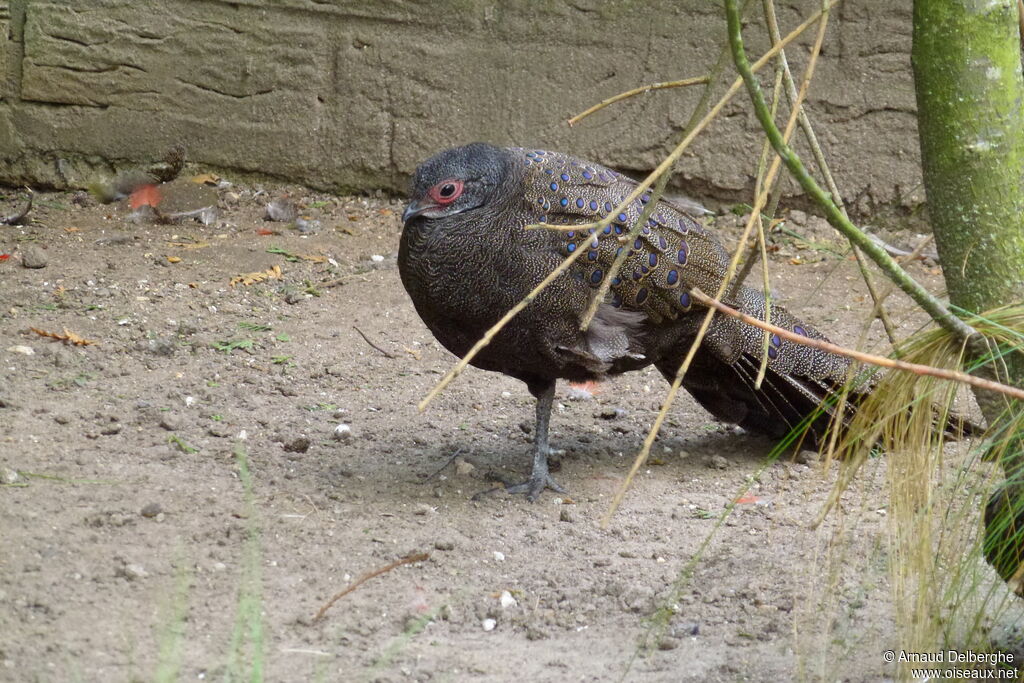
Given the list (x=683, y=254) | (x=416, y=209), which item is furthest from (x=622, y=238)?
(x=416, y=209)

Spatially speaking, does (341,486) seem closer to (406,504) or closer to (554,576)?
(406,504)

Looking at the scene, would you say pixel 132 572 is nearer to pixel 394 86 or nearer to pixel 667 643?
pixel 667 643

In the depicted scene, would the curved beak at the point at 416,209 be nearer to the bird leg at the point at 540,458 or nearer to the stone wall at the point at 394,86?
the bird leg at the point at 540,458

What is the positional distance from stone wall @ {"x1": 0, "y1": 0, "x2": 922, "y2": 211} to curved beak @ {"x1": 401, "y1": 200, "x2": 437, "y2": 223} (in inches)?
112

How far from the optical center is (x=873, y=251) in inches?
87.0

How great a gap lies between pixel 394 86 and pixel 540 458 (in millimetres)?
3356

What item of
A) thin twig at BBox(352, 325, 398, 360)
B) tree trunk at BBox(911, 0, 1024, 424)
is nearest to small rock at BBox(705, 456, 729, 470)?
thin twig at BBox(352, 325, 398, 360)

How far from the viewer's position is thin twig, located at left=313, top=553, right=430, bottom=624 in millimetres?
3371

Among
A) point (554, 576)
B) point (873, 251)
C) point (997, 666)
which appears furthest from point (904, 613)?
point (554, 576)

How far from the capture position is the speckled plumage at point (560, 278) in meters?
4.13

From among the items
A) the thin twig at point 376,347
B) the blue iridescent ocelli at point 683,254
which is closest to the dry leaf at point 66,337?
the thin twig at point 376,347

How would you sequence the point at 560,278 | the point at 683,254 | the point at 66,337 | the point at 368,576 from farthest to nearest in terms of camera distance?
the point at 66,337, the point at 683,254, the point at 560,278, the point at 368,576

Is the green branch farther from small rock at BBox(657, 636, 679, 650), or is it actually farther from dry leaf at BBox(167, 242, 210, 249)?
dry leaf at BBox(167, 242, 210, 249)

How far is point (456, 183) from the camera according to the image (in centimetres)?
427
